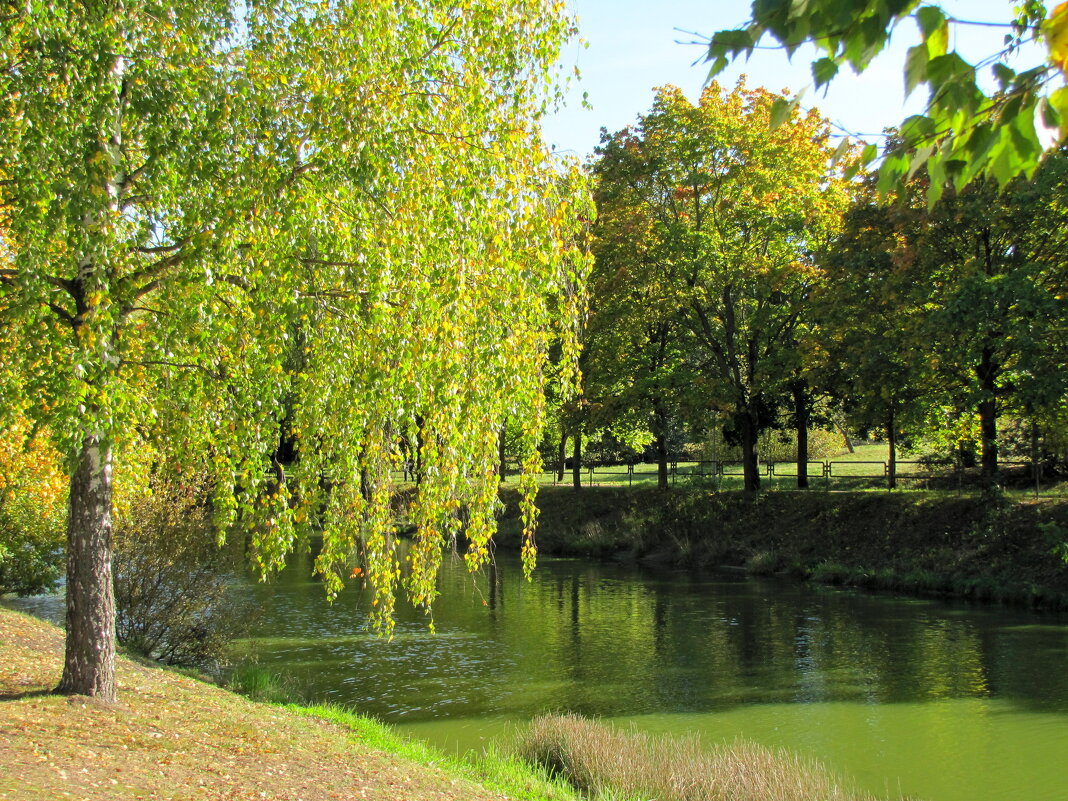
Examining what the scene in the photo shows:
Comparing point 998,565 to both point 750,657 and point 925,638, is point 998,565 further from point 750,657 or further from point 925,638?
point 750,657

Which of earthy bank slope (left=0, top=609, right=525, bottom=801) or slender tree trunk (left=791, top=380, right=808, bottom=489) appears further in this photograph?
slender tree trunk (left=791, top=380, right=808, bottom=489)

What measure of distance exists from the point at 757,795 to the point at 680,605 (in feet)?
41.2

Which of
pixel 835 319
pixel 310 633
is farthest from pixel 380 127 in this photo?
pixel 835 319

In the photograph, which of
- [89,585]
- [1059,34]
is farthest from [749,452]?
[1059,34]

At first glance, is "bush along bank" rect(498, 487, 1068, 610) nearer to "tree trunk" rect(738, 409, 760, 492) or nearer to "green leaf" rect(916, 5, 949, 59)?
"tree trunk" rect(738, 409, 760, 492)

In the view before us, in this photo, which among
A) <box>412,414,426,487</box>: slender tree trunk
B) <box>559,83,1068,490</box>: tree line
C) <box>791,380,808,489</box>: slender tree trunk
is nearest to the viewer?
<box>412,414,426,487</box>: slender tree trunk

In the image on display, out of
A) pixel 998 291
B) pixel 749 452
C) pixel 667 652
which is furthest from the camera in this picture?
pixel 749 452

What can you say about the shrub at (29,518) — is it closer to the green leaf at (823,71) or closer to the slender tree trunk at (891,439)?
the green leaf at (823,71)

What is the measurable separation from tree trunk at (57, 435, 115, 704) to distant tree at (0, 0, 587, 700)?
2cm

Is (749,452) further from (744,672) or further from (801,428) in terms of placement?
(744,672)

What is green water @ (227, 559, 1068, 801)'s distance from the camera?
37.1 feet

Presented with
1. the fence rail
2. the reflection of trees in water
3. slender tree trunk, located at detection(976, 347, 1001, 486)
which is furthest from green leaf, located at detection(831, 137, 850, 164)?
the fence rail

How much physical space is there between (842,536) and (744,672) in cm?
1158

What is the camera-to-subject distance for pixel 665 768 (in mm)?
9414
